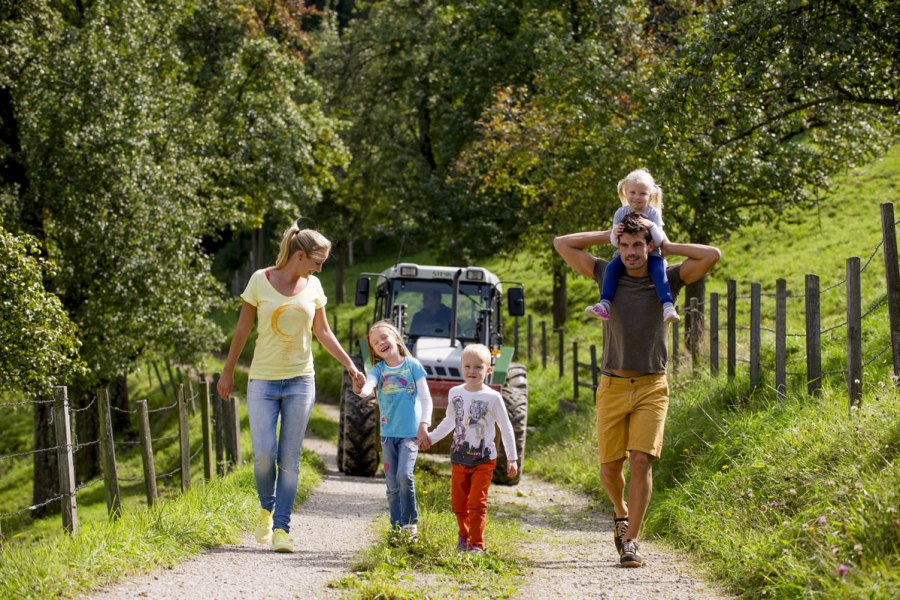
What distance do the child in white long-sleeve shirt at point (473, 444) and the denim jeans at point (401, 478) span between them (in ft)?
0.77

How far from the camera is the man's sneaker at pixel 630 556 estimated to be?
643 cm

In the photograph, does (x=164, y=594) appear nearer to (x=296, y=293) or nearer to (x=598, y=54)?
(x=296, y=293)

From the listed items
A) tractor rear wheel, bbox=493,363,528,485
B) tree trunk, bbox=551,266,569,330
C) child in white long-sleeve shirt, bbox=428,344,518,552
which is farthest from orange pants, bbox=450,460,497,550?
tree trunk, bbox=551,266,569,330

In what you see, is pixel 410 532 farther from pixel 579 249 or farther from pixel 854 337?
pixel 854 337

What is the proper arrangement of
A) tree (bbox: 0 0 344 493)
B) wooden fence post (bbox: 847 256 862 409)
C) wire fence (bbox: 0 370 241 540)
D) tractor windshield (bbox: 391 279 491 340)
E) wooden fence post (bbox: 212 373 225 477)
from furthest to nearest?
1. tree (bbox: 0 0 344 493)
2. tractor windshield (bbox: 391 279 491 340)
3. wooden fence post (bbox: 212 373 225 477)
4. wire fence (bbox: 0 370 241 540)
5. wooden fence post (bbox: 847 256 862 409)

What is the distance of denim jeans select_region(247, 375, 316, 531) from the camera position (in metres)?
6.88

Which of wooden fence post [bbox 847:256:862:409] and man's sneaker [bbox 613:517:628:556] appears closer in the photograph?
man's sneaker [bbox 613:517:628:556]

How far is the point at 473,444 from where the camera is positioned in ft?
22.4

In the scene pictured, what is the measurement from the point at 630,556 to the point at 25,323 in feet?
26.5

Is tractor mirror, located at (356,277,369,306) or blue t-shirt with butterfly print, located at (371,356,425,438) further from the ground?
tractor mirror, located at (356,277,369,306)

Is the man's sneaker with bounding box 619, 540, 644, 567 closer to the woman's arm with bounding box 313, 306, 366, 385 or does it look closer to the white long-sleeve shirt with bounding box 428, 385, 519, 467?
the white long-sleeve shirt with bounding box 428, 385, 519, 467

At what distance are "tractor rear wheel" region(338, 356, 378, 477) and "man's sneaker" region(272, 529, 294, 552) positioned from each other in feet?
17.9

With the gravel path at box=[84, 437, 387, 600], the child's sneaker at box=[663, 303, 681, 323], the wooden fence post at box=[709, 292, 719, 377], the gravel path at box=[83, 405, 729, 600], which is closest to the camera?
the gravel path at box=[84, 437, 387, 600]

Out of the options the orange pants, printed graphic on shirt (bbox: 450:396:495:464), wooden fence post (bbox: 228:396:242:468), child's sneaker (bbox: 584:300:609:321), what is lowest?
wooden fence post (bbox: 228:396:242:468)
